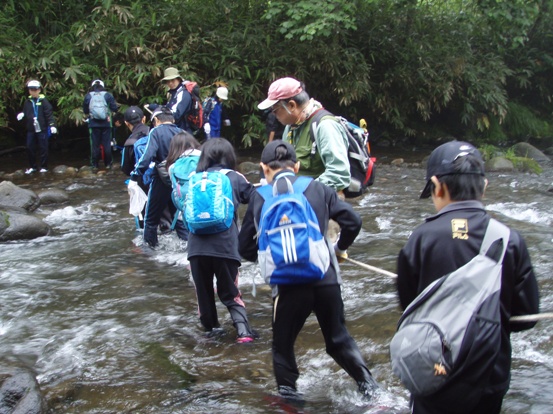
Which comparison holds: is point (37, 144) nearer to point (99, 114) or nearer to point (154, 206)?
point (99, 114)

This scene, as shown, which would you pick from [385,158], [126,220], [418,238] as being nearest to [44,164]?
[126,220]

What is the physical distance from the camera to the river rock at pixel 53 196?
35.8 ft

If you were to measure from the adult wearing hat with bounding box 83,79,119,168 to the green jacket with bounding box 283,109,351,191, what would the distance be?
31.2 ft

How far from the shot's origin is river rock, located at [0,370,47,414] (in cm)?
391

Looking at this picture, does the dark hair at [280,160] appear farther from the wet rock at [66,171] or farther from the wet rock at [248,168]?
the wet rock at [66,171]

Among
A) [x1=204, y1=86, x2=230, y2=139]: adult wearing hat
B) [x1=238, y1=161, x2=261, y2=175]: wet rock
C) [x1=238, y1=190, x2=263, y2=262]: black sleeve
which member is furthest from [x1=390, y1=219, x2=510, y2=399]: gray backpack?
[x1=238, y1=161, x2=261, y2=175]: wet rock

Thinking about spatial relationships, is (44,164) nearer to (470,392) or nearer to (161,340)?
(161,340)

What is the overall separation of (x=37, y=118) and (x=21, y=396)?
33.1 feet

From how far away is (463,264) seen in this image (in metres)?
2.46

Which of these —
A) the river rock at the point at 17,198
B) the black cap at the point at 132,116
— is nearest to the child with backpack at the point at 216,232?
the black cap at the point at 132,116

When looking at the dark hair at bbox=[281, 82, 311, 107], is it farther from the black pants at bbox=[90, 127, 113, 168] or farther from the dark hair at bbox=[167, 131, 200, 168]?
the black pants at bbox=[90, 127, 113, 168]

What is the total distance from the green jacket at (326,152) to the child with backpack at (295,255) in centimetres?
46

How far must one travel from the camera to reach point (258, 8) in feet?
52.7

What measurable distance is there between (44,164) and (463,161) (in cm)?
1267
